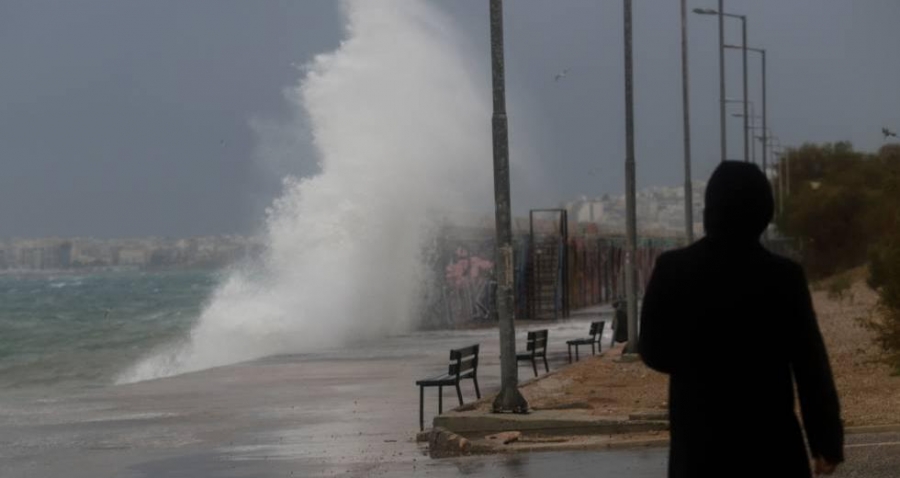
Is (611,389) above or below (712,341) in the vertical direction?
below

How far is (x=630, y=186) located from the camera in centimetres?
2944

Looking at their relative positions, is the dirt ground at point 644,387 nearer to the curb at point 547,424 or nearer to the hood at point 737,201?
the curb at point 547,424

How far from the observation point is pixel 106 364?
5206cm

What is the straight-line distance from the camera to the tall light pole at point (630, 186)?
95.4 ft

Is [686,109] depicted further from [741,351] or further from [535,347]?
[741,351]

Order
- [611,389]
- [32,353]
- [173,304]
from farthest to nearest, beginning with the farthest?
[173,304] → [32,353] → [611,389]

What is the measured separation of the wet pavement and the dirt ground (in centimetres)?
107

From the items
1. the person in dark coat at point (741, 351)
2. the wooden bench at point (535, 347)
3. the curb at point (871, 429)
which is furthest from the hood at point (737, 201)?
the wooden bench at point (535, 347)

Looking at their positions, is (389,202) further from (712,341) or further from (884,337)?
(712,341)

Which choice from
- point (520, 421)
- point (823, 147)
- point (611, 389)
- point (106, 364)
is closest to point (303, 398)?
point (611, 389)

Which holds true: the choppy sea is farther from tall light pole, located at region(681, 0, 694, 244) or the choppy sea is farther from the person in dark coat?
the person in dark coat

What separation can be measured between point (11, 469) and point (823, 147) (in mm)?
115222

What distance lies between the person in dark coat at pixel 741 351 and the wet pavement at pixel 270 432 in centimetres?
718

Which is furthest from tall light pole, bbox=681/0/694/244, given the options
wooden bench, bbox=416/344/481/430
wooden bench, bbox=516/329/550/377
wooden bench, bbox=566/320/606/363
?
wooden bench, bbox=416/344/481/430
